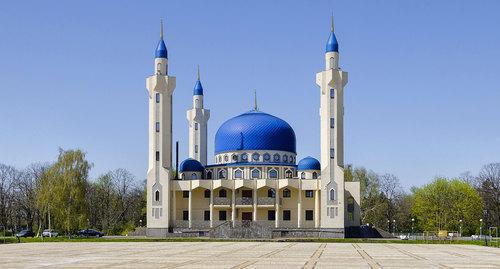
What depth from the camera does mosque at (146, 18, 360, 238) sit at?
253ft

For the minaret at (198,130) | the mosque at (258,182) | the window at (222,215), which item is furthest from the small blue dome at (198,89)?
the window at (222,215)

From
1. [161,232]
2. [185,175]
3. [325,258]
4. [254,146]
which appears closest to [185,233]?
[161,232]

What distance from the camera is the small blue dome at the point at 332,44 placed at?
260 ft

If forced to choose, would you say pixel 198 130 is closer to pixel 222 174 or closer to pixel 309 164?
pixel 222 174

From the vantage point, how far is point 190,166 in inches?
3319

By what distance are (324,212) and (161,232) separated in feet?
54.6

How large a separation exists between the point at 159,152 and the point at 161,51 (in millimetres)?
11093

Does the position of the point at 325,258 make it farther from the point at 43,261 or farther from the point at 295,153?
the point at 295,153

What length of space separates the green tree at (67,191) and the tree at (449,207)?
4219 centimetres

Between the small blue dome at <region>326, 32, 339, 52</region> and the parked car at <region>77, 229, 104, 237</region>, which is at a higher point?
the small blue dome at <region>326, 32, 339, 52</region>

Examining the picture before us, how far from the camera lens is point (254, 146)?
8569 centimetres

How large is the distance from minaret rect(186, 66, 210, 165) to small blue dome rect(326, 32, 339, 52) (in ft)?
64.7

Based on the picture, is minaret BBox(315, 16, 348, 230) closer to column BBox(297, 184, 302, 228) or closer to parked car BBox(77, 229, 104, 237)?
column BBox(297, 184, 302, 228)

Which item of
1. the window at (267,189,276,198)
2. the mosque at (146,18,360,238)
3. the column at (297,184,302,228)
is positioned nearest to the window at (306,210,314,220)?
the mosque at (146,18,360,238)
